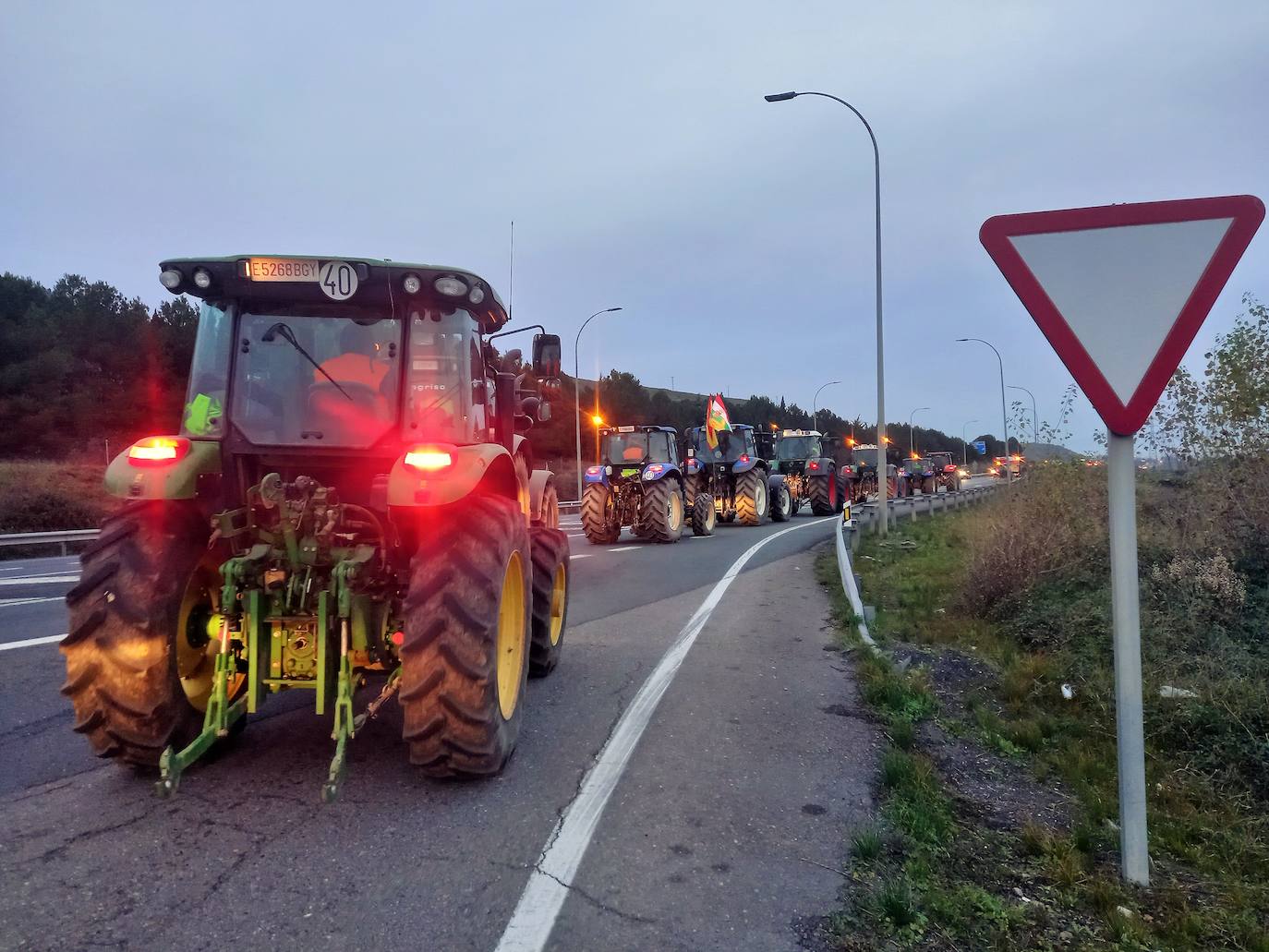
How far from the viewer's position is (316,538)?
4000 millimetres

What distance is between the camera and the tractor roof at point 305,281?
4.49 metres

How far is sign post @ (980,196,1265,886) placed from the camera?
297 centimetres

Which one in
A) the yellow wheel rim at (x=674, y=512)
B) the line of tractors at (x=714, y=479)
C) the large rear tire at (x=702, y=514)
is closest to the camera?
the line of tractors at (x=714, y=479)

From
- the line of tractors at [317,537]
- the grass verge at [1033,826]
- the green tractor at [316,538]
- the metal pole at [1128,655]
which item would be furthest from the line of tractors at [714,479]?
the metal pole at [1128,655]

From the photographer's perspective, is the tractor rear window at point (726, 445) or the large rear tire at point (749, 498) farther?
the large rear tire at point (749, 498)

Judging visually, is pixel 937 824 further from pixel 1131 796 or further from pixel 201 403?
pixel 201 403

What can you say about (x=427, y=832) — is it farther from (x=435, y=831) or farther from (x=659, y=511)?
(x=659, y=511)

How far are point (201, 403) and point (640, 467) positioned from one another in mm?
14337

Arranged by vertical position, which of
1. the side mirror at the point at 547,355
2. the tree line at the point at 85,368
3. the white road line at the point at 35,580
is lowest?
the white road line at the point at 35,580

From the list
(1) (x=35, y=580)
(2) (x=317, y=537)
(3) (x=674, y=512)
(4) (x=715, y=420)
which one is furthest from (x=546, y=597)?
(4) (x=715, y=420)

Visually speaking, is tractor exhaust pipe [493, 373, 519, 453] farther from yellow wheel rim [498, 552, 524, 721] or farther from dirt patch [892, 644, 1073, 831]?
dirt patch [892, 644, 1073, 831]

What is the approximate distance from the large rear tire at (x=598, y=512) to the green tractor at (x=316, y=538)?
41.0 feet

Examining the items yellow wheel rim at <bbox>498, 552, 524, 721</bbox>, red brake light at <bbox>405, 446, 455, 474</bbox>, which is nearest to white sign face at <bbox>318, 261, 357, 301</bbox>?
red brake light at <bbox>405, 446, 455, 474</bbox>

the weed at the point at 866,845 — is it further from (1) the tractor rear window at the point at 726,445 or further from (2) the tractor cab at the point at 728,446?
(1) the tractor rear window at the point at 726,445
